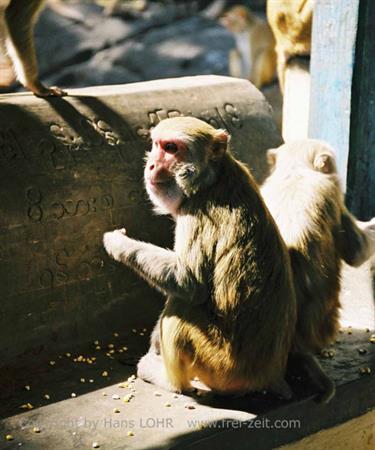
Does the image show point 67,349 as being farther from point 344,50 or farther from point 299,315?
point 344,50

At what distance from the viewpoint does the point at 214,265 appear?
3.82 metres

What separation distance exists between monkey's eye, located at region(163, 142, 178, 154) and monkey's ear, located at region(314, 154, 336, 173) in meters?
0.95

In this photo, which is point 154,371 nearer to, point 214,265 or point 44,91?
point 214,265

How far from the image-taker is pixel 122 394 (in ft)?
13.8

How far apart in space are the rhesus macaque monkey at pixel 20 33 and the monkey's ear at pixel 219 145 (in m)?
1.71

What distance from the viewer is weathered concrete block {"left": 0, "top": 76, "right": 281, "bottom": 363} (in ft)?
14.4

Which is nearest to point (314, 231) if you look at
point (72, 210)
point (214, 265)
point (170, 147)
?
point (214, 265)

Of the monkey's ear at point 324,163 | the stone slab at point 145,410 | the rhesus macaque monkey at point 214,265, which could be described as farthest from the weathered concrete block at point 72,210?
the monkey's ear at point 324,163

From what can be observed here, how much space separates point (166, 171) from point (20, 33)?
194 cm

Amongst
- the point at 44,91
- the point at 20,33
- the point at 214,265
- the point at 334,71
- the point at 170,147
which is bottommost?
the point at 214,265

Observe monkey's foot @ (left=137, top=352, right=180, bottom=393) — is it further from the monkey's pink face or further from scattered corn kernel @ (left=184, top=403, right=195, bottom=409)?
the monkey's pink face

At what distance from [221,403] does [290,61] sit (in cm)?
526

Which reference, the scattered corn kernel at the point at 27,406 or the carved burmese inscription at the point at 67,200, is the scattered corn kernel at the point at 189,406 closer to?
the scattered corn kernel at the point at 27,406

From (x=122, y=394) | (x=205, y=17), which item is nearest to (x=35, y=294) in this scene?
(x=122, y=394)
